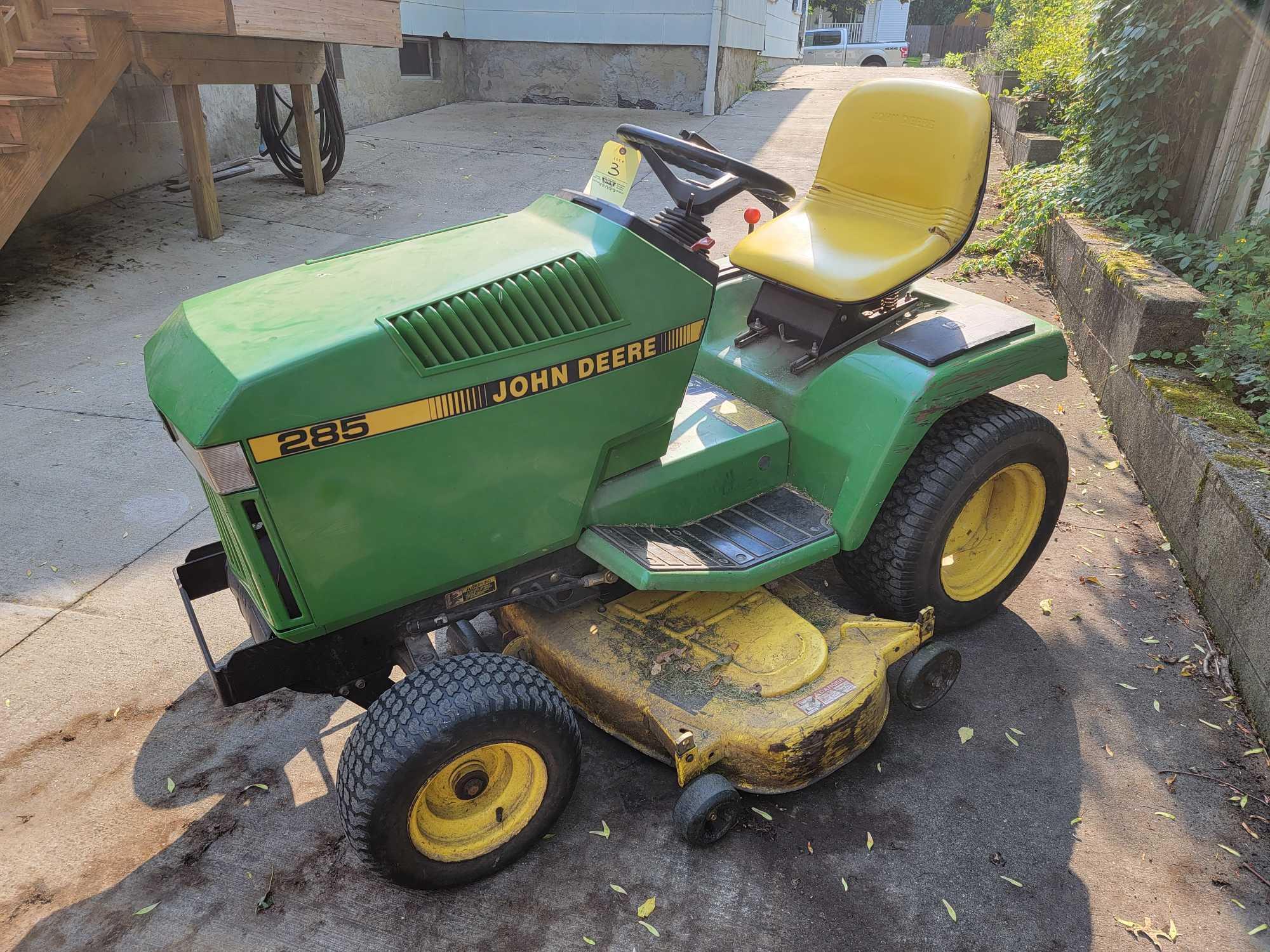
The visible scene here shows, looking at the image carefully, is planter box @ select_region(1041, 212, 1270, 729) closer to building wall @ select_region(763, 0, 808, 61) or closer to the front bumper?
the front bumper

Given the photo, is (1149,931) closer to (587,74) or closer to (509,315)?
(509,315)

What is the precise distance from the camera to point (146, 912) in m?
2.12

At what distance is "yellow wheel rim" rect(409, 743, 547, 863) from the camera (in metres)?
2.12

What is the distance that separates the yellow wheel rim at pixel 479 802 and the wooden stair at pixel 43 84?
452 cm

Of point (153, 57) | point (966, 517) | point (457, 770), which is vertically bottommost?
point (457, 770)

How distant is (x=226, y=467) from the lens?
1.82 meters

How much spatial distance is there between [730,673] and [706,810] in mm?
384

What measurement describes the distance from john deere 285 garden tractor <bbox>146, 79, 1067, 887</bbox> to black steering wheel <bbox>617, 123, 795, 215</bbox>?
0.04ft

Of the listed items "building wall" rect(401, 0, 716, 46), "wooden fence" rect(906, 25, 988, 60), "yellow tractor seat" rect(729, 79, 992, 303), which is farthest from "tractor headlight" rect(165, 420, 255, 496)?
"wooden fence" rect(906, 25, 988, 60)

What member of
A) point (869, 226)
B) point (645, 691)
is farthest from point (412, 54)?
point (645, 691)

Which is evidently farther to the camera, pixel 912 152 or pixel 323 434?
pixel 912 152

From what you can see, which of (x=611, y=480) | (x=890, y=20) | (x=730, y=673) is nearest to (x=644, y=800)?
(x=730, y=673)

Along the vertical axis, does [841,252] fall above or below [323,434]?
above

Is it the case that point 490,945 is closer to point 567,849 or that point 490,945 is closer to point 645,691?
point 567,849
